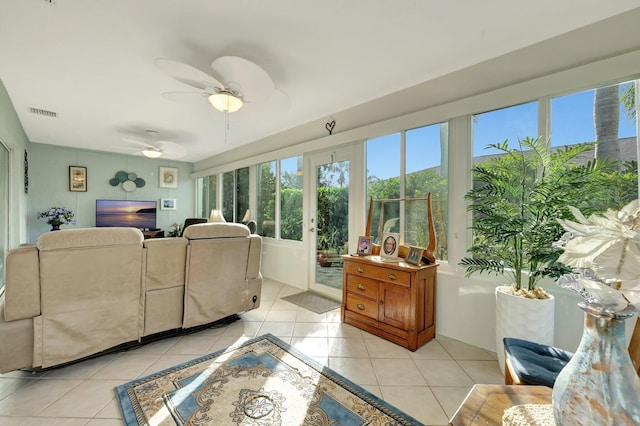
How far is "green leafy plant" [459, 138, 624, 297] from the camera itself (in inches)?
64.8

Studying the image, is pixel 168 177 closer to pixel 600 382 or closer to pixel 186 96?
pixel 186 96

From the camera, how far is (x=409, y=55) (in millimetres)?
2258

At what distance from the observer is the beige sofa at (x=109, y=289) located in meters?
1.71

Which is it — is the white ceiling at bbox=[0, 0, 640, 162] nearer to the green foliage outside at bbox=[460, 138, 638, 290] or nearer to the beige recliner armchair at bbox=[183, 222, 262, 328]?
the green foliage outside at bbox=[460, 138, 638, 290]

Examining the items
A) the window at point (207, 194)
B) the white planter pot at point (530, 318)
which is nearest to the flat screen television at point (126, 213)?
the window at point (207, 194)

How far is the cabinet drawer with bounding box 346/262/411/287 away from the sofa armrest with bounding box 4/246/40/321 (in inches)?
94.5

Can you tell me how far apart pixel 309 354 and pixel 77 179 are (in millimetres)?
6478

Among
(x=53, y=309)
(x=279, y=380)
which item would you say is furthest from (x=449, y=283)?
(x=53, y=309)

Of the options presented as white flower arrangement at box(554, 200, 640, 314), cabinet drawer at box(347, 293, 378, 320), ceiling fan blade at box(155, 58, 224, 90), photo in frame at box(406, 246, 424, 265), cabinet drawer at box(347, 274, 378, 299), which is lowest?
cabinet drawer at box(347, 293, 378, 320)

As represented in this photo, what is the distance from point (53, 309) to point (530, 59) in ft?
12.8

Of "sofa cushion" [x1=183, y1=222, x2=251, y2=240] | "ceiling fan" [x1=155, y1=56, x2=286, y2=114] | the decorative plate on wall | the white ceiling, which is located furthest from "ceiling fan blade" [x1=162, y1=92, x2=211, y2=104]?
the decorative plate on wall

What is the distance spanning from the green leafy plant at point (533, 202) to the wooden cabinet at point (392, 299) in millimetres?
458

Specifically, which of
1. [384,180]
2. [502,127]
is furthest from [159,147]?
[502,127]

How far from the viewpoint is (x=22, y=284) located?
1688mm
